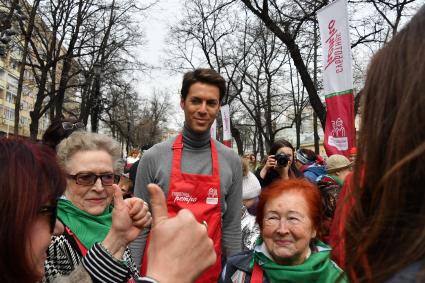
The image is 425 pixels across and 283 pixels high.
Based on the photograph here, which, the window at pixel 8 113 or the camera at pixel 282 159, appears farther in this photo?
the window at pixel 8 113

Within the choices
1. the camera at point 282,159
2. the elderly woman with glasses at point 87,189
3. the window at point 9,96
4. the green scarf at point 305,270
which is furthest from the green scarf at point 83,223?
the window at point 9,96

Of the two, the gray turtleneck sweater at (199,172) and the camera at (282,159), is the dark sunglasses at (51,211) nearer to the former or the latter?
the gray turtleneck sweater at (199,172)

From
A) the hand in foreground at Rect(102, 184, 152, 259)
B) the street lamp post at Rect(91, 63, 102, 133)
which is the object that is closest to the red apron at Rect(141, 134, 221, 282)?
the hand in foreground at Rect(102, 184, 152, 259)

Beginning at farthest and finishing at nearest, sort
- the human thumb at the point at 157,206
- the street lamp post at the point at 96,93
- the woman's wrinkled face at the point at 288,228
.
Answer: the street lamp post at the point at 96,93 < the woman's wrinkled face at the point at 288,228 < the human thumb at the point at 157,206

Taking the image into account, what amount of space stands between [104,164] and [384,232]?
1859 mm

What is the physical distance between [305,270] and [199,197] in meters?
0.82

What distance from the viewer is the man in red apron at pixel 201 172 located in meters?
2.74

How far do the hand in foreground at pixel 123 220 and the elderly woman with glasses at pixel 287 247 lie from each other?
0.77m

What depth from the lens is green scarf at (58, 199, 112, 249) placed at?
219cm

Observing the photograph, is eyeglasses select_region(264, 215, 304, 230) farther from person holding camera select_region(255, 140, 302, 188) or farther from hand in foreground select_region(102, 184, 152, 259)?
person holding camera select_region(255, 140, 302, 188)

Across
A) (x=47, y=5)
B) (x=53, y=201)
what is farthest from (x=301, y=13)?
(x=53, y=201)

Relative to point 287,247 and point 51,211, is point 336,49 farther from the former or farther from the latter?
point 51,211

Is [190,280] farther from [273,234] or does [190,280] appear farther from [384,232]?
[273,234]

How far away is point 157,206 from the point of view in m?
1.21
